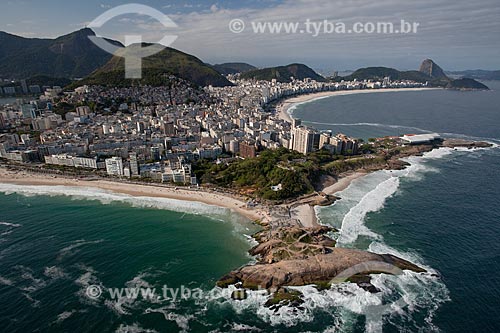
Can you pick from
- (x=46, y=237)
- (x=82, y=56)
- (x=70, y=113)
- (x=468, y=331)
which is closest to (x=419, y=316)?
(x=468, y=331)

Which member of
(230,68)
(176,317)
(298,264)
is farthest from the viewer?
(230,68)

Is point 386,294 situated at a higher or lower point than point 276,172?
lower

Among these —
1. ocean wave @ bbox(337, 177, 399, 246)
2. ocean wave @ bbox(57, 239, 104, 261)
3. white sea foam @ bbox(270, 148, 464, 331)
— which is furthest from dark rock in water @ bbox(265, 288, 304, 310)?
ocean wave @ bbox(57, 239, 104, 261)

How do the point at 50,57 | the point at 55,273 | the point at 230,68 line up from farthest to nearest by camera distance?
1. the point at 230,68
2. the point at 50,57
3. the point at 55,273

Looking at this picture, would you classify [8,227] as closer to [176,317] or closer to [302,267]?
[176,317]

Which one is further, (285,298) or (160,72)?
(160,72)

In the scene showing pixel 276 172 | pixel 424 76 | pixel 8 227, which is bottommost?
pixel 8 227

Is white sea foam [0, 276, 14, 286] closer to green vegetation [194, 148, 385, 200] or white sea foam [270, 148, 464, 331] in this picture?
white sea foam [270, 148, 464, 331]

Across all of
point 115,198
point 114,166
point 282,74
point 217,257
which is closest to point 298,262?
point 217,257
